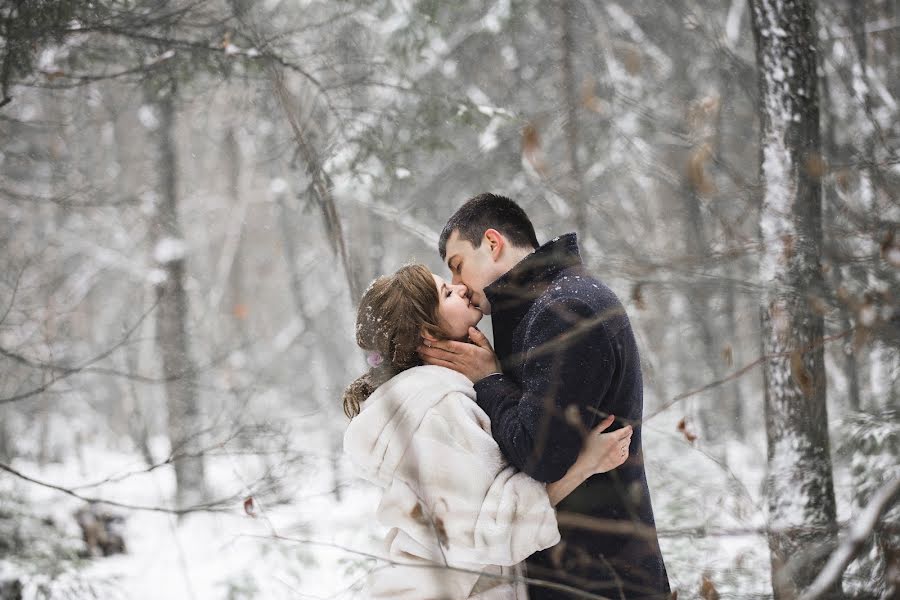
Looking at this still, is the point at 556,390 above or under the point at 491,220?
under

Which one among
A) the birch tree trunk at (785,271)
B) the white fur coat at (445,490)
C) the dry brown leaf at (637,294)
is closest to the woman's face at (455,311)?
the white fur coat at (445,490)

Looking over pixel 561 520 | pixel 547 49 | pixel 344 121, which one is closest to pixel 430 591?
pixel 561 520

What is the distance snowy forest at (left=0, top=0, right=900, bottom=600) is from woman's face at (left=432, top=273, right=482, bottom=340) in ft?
1.46

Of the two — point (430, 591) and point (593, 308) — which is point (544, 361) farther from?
point (430, 591)

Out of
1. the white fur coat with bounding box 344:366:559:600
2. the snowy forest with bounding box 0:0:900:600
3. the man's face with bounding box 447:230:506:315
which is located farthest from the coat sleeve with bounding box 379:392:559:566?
the man's face with bounding box 447:230:506:315

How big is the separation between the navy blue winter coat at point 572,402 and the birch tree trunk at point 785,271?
1.57 meters

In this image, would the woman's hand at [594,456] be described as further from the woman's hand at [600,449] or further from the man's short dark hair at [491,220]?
the man's short dark hair at [491,220]

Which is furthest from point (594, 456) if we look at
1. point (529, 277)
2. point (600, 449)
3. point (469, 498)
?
point (529, 277)

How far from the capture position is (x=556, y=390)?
7.75 ft

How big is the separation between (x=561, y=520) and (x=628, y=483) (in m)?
0.31

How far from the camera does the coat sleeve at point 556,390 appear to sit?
2.32m

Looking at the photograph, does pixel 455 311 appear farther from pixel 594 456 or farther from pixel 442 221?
pixel 442 221

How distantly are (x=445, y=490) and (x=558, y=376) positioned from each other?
560 millimetres

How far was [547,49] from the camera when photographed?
11.4 metres
